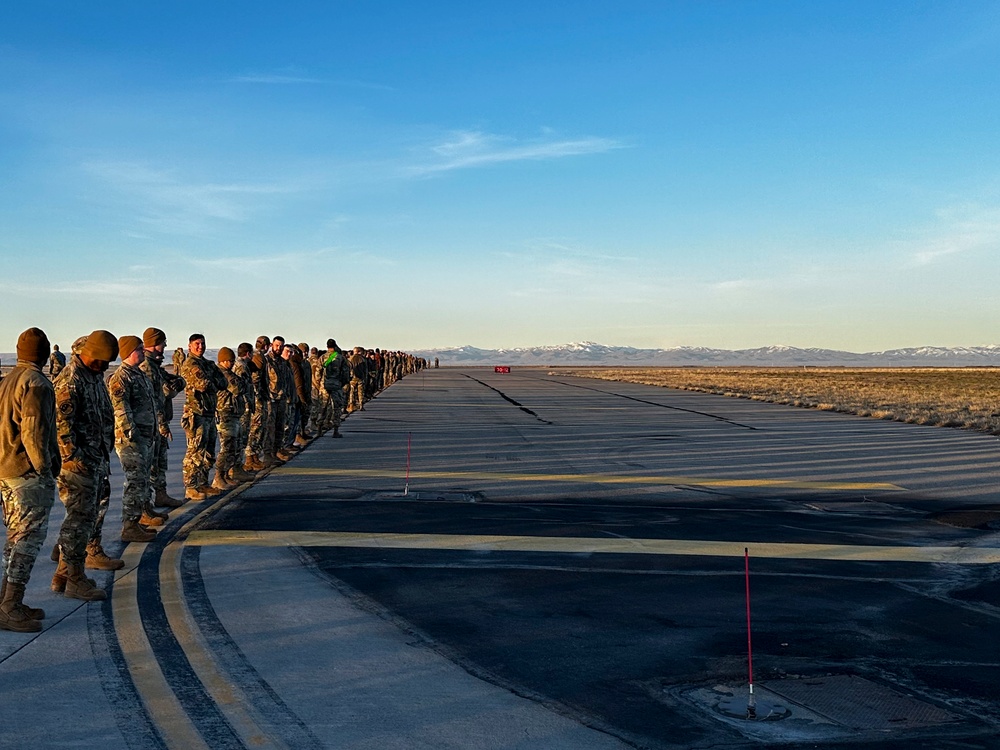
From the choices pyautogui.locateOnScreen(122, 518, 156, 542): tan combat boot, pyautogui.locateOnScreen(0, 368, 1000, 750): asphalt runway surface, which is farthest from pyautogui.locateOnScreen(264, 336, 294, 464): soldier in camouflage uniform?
pyautogui.locateOnScreen(122, 518, 156, 542): tan combat boot

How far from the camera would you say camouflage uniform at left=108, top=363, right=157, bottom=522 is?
901 centimetres

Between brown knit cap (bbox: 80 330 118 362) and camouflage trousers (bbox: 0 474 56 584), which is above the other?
brown knit cap (bbox: 80 330 118 362)

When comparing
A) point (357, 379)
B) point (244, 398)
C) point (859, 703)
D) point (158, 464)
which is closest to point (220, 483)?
point (244, 398)

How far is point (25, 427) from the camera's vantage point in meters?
6.17

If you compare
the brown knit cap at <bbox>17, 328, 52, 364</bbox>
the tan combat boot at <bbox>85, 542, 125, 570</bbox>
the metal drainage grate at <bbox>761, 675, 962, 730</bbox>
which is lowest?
the metal drainage grate at <bbox>761, 675, 962, 730</bbox>

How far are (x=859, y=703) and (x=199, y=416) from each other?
8666 mm

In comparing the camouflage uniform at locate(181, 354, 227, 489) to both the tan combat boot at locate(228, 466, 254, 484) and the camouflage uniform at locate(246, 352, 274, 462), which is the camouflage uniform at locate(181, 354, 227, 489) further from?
the camouflage uniform at locate(246, 352, 274, 462)

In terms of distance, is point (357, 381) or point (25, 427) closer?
point (25, 427)

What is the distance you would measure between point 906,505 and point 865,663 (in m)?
7.45

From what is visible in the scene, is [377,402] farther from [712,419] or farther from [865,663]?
[865,663]

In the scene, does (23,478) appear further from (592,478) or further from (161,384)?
(592,478)

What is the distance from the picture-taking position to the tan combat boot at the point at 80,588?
6891 millimetres

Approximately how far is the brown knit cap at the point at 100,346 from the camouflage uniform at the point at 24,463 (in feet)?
2.61

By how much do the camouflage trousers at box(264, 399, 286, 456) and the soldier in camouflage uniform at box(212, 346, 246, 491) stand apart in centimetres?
243
